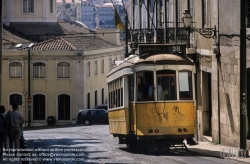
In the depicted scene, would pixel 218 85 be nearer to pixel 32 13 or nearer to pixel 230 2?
pixel 230 2

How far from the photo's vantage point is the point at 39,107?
6456cm

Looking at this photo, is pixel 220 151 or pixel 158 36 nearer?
pixel 220 151

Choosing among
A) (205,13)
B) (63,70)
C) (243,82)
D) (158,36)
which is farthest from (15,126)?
(63,70)

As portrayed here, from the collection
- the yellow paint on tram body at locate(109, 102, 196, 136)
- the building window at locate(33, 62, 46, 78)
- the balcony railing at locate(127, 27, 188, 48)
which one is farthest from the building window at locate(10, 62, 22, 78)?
the yellow paint on tram body at locate(109, 102, 196, 136)

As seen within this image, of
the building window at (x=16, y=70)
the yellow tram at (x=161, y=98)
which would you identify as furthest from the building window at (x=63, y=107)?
the yellow tram at (x=161, y=98)

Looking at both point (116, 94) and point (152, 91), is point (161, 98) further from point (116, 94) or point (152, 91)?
point (116, 94)

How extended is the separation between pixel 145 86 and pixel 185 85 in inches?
46.4

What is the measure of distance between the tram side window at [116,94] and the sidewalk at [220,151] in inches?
109

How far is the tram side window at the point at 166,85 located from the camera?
886 inches

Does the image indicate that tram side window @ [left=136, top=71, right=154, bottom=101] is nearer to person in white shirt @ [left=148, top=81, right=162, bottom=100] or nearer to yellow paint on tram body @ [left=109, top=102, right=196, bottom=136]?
person in white shirt @ [left=148, top=81, right=162, bottom=100]

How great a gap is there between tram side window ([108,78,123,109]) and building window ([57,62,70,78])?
37933mm

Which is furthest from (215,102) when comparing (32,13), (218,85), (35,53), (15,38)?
(32,13)

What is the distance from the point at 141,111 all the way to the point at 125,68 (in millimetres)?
1662

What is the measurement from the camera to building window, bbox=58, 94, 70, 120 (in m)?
64.7
